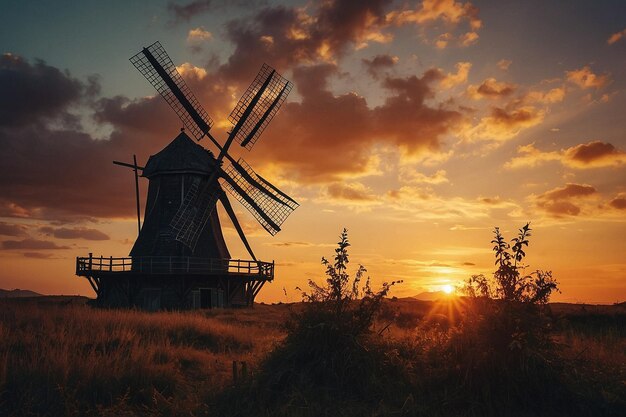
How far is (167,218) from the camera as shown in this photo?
3572 cm

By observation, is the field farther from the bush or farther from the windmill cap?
the windmill cap

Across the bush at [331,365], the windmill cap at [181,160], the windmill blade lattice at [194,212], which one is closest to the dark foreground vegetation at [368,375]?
the bush at [331,365]

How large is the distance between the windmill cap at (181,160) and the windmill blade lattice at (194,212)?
3.56ft

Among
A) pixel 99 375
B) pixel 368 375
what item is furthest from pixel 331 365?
pixel 99 375

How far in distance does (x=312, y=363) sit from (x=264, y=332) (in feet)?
41.0

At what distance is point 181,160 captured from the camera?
3581 cm

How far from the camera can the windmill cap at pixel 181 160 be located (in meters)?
35.7

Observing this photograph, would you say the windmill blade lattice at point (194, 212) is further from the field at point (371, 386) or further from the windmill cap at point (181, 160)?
the field at point (371, 386)

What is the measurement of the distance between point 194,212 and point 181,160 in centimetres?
370

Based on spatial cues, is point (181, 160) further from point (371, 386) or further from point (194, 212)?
point (371, 386)

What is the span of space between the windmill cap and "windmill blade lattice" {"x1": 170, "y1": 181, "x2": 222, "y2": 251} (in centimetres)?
108

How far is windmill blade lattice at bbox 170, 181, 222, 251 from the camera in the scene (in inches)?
1352

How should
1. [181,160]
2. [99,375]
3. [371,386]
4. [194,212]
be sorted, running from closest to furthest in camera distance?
1. [371,386]
2. [99,375]
3. [194,212]
4. [181,160]

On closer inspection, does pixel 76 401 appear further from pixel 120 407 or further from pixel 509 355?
pixel 509 355
